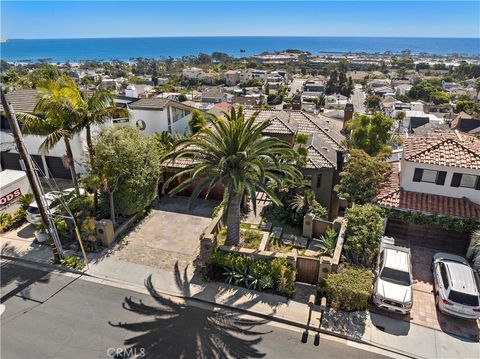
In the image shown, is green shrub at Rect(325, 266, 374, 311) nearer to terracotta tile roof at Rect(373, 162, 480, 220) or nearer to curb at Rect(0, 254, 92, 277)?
terracotta tile roof at Rect(373, 162, 480, 220)

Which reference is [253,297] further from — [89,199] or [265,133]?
[265,133]

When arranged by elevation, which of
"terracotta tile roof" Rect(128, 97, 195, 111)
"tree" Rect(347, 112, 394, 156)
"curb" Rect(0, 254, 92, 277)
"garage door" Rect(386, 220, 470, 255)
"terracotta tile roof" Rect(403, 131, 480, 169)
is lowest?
"garage door" Rect(386, 220, 470, 255)

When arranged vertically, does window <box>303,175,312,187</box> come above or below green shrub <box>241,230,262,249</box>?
above

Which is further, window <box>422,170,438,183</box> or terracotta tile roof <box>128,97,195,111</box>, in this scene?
terracotta tile roof <box>128,97,195,111</box>

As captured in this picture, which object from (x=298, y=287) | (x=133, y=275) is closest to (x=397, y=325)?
(x=298, y=287)

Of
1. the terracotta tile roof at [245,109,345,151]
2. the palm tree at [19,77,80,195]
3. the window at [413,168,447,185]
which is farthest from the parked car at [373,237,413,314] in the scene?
the palm tree at [19,77,80,195]

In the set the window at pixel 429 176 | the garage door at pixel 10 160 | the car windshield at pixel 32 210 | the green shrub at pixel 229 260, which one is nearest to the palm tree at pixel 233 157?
the green shrub at pixel 229 260

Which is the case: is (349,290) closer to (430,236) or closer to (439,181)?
(430,236)
